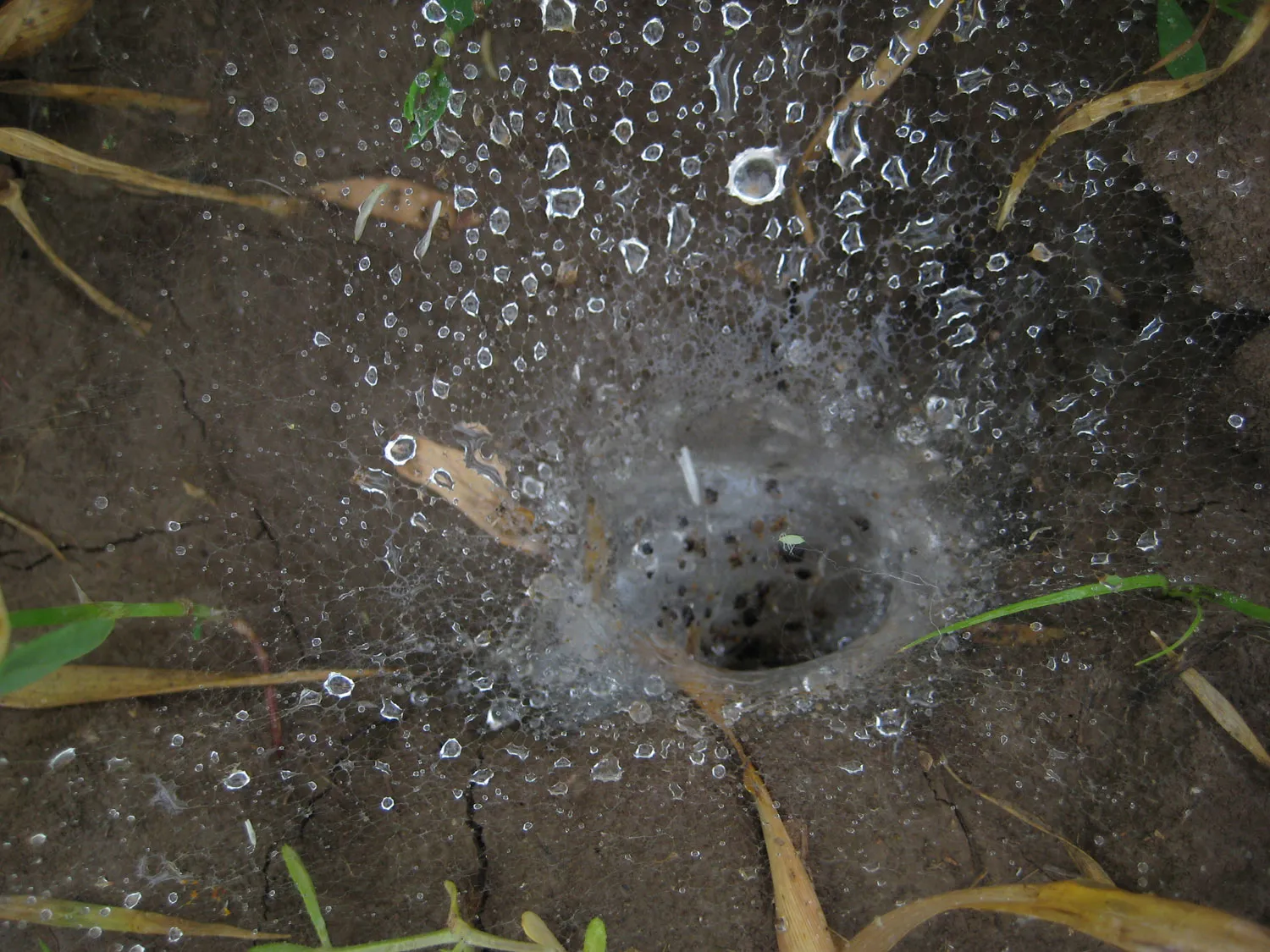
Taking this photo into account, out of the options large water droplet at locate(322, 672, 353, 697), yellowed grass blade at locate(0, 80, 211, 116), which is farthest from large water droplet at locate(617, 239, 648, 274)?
large water droplet at locate(322, 672, 353, 697)

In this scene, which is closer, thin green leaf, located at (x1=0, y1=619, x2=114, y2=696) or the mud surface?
thin green leaf, located at (x1=0, y1=619, x2=114, y2=696)

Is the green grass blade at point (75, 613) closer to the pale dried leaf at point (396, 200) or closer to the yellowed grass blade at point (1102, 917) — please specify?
the pale dried leaf at point (396, 200)

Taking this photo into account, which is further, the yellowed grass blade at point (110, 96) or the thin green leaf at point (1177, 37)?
the yellowed grass blade at point (110, 96)

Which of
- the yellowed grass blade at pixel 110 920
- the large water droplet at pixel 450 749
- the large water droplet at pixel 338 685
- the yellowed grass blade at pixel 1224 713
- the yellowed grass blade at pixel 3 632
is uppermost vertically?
the yellowed grass blade at pixel 3 632

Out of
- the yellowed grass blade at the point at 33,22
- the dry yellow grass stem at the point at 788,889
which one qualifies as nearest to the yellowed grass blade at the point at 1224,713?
the dry yellow grass stem at the point at 788,889

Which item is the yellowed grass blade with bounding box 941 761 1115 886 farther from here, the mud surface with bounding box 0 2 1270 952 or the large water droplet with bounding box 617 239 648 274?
the large water droplet with bounding box 617 239 648 274

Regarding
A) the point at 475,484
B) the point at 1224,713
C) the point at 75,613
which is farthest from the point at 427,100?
the point at 1224,713

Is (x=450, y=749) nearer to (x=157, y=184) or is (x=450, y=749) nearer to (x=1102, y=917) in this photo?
(x=1102, y=917)
